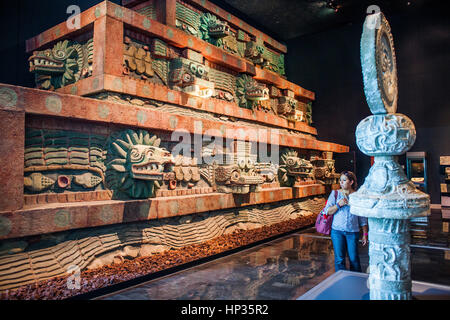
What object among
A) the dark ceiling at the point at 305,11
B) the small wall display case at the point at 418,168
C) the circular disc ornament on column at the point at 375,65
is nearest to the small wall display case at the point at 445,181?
the small wall display case at the point at 418,168

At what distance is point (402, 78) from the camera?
38.2 feet

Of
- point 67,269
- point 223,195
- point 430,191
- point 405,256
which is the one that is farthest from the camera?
point 430,191

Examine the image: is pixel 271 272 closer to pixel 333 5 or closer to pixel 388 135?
pixel 388 135

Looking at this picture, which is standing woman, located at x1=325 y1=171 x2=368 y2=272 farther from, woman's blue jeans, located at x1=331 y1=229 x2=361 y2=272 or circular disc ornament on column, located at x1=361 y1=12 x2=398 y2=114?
circular disc ornament on column, located at x1=361 y1=12 x2=398 y2=114

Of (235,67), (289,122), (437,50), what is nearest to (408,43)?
(437,50)

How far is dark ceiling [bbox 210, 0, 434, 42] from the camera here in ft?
36.2

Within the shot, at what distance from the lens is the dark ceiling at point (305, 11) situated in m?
11.0

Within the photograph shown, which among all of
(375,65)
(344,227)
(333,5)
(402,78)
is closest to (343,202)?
(344,227)

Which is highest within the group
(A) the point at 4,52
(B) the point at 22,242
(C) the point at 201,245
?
(A) the point at 4,52

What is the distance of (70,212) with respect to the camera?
381cm

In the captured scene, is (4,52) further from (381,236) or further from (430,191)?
(430,191)

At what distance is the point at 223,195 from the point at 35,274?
3532mm

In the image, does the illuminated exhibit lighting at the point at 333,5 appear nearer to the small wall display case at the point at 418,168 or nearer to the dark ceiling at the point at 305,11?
the dark ceiling at the point at 305,11

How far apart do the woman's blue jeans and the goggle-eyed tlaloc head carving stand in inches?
98.9
